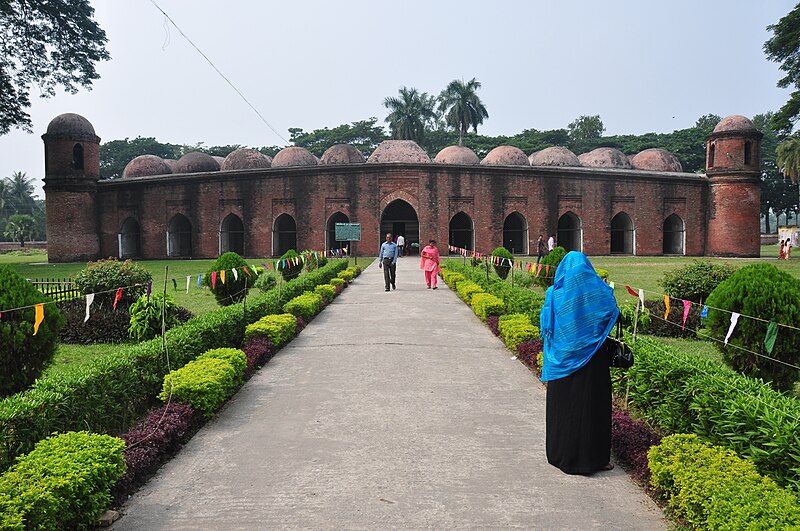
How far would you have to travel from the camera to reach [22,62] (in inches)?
922

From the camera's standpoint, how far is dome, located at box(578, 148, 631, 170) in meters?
32.6

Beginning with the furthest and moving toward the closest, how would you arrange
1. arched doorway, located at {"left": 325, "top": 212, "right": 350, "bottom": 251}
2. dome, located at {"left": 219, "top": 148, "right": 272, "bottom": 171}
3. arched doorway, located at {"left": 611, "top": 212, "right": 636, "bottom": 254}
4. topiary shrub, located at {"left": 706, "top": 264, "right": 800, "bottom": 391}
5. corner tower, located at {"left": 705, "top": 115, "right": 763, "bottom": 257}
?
1. dome, located at {"left": 219, "top": 148, "right": 272, "bottom": 171}
2. arched doorway, located at {"left": 611, "top": 212, "right": 636, "bottom": 254}
3. corner tower, located at {"left": 705, "top": 115, "right": 763, "bottom": 257}
4. arched doorway, located at {"left": 325, "top": 212, "right": 350, "bottom": 251}
5. topiary shrub, located at {"left": 706, "top": 264, "right": 800, "bottom": 391}

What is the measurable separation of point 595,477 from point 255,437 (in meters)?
2.37

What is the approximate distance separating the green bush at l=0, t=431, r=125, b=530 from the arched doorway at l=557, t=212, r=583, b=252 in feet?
91.4

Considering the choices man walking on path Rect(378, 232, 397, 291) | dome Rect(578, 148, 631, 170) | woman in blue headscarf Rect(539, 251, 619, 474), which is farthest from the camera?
dome Rect(578, 148, 631, 170)

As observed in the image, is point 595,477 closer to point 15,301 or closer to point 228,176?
point 15,301

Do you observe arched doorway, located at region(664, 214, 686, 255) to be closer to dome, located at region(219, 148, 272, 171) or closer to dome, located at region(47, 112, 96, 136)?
dome, located at region(219, 148, 272, 171)

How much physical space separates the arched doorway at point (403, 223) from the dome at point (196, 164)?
9.83 m

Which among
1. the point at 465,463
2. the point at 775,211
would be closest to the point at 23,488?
the point at 465,463

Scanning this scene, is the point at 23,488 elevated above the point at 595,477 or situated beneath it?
elevated above

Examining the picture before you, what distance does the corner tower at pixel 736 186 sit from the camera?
27875mm

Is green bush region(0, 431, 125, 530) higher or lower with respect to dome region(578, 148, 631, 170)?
lower

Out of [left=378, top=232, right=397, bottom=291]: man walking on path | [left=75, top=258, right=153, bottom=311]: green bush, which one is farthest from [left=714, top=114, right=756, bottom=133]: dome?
[left=75, top=258, right=153, bottom=311]: green bush

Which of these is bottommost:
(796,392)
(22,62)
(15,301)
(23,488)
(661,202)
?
(796,392)
